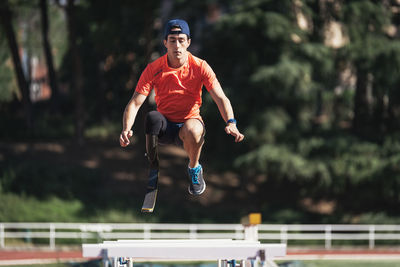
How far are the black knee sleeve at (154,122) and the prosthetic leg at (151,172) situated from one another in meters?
0.09

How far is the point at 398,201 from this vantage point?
23328mm

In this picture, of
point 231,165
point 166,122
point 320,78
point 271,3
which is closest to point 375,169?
point 320,78

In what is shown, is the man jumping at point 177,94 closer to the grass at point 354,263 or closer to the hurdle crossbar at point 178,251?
the hurdle crossbar at point 178,251

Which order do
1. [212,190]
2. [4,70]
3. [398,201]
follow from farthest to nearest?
[4,70], [212,190], [398,201]

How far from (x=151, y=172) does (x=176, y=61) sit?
1433 millimetres

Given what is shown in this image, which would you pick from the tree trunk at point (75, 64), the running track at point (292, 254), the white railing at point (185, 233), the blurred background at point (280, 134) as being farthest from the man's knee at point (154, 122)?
the tree trunk at point (75, 64)

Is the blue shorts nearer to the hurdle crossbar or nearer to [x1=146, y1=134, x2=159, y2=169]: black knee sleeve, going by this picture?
[x1=146, y1=134, x2=159, y2=169]: black knee sleeve

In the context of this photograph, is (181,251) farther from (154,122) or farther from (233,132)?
(154,122)

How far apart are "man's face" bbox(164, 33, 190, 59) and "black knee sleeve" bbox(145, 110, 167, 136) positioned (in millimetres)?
685

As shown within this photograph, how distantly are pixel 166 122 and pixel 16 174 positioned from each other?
60.7ft

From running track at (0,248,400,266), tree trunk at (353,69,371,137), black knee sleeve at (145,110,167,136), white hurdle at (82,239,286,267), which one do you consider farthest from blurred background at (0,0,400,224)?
white hurdle at (82,239,286,267)

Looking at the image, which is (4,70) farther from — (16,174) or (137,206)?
(137,206)

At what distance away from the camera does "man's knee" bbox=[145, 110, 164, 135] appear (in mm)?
6371

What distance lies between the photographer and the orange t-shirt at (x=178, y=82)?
634 cm
